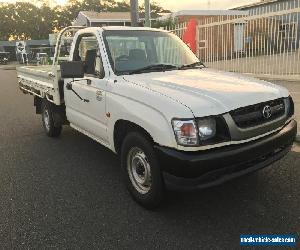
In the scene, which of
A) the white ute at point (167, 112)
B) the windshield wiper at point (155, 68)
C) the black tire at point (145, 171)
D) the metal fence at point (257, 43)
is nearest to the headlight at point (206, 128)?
the white ute at point (167, 112)

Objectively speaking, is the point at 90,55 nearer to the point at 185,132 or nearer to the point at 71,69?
the point at 71,69

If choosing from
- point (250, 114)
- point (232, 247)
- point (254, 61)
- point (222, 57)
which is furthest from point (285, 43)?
point (232, 247)

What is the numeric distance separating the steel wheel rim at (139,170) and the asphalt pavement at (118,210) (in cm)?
24

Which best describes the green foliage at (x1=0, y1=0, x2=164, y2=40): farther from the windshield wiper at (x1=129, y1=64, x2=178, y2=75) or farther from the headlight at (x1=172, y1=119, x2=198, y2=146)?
the headlight at (x1=172, y1=119, x2=198, y2=146)

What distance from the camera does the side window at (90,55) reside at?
4.90m

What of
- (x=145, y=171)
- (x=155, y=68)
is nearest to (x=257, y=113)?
(x=145, y=171)

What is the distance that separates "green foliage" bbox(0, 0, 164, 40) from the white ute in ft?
259

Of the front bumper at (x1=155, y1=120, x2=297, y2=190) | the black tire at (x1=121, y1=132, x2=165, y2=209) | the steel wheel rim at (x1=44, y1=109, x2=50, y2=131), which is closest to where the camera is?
the front bumper at (x1=155, y1=120, x2=297, y2=190)

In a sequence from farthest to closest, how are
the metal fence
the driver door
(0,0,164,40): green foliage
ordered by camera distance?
(0,0,164,40): green foliage < the metal fence < the driver door

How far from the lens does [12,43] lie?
65562 mm

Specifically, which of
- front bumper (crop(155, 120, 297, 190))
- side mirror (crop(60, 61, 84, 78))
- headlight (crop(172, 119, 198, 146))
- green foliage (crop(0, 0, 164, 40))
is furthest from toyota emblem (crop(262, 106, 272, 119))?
green foliage (crop(0, 0, 164, 40))

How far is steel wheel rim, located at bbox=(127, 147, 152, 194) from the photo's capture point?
4.02 metres

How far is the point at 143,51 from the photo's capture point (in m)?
5.13

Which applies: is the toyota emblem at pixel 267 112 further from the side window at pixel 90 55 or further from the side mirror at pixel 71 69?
the side mirror at pixel 71 69
